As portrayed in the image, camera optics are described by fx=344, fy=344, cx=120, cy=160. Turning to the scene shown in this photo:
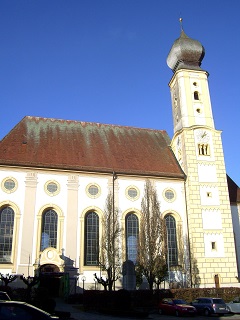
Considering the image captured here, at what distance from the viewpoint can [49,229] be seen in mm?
29094

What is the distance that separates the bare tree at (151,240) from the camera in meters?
27.4

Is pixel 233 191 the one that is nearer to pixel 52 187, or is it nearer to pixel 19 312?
pixel 52 187

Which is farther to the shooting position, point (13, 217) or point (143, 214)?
point (143, 214)

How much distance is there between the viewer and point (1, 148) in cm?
3152

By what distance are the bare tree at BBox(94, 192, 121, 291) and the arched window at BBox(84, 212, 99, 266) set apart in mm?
816

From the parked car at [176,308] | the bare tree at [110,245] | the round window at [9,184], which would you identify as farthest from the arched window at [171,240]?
the round window at [9,184]

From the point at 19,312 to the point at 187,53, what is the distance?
122 ft

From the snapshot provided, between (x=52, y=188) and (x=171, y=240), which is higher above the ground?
(x=52, y=188)

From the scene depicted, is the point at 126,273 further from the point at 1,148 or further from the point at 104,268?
the point at 1,148

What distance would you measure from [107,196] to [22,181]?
7601mm

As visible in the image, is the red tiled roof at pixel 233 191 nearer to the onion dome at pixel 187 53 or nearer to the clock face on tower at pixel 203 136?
the clock face on tower at pixel 203 136

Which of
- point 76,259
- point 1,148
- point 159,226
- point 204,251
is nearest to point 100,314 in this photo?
point 76,259

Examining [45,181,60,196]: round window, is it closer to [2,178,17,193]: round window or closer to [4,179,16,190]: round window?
[2,178,17,193]: round window

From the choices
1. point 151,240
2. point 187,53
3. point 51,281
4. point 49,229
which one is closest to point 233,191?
point 151,240
